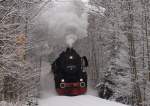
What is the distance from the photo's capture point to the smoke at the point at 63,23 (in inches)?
1045

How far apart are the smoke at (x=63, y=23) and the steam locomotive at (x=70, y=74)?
1676 millimetres

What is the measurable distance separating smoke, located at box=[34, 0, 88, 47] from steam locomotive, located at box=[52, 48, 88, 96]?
5.50 feet

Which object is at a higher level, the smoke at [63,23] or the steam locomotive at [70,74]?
the smoke at [63,23]

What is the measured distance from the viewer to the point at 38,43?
27.9 m

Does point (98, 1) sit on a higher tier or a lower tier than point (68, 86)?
higher

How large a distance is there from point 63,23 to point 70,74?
527cm

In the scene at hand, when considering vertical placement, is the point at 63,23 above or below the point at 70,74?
above

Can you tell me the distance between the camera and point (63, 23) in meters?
27.0

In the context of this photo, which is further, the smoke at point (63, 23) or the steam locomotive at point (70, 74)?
the smoke at point (63, 23)

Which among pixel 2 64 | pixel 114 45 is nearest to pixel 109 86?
pixel 114 45

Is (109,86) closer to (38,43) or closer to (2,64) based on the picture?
(38,43)

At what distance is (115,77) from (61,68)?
5.63 metres

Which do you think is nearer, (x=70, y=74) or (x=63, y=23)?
(x=70, y=74)

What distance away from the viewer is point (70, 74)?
23.0 meters
